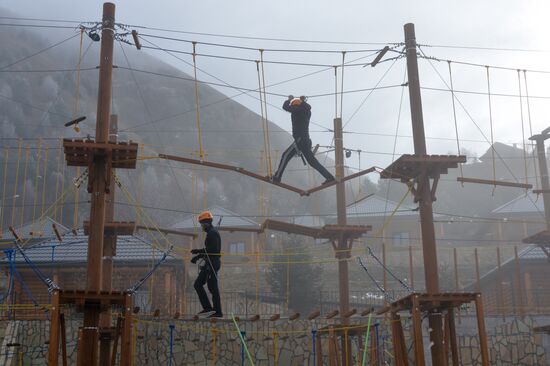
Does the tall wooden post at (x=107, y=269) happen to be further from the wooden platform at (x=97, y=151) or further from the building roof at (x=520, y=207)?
the building roof at (x=520, y=207)

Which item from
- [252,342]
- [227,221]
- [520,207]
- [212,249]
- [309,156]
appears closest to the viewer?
[212,249]

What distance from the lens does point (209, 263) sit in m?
13.2

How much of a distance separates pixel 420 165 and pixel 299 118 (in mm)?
2662

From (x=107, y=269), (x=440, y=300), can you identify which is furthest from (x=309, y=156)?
(x=107, y=269)

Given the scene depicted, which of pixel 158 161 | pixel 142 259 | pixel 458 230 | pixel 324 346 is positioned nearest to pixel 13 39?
pixel 158 161

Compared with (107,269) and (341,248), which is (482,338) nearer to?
(341,248)

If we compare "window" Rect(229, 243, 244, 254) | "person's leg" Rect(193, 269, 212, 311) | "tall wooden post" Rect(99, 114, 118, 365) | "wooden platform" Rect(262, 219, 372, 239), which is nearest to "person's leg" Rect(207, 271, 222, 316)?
"person's leg" Rect(193, 269, 212, 311)

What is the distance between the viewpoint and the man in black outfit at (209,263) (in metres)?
13.1

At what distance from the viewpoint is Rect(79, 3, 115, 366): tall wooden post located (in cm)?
1061

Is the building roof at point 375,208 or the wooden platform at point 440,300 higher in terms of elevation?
the building roof at point 375,208

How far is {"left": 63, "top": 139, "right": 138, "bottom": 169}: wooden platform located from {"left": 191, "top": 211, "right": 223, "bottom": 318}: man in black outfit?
6.38ft

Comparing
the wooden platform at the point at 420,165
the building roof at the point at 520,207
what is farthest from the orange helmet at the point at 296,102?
the building roof at the point at 520,207

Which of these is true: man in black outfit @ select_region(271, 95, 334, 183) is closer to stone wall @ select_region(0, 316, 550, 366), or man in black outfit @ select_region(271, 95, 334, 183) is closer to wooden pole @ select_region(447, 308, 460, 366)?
wooden pole @ select_region(447, 308, 460, 366)

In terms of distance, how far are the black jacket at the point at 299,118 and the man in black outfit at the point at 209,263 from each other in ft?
8.64
